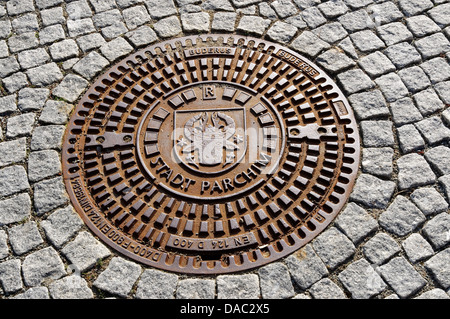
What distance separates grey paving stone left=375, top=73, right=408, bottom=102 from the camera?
11.5 ft

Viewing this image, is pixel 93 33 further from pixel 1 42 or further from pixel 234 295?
pixel 234 295

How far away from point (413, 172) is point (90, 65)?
8.96ft

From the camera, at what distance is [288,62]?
148 inches

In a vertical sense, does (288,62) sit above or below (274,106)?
above

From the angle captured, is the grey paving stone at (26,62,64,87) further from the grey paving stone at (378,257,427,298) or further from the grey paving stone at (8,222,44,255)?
the grey paving stone at (378,257,427,298)

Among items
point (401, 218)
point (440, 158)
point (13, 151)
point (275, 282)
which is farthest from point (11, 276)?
point (440, 158)

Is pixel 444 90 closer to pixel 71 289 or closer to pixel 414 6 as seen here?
pixel 414 6

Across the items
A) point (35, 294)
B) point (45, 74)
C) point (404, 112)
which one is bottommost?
point (35, 294)

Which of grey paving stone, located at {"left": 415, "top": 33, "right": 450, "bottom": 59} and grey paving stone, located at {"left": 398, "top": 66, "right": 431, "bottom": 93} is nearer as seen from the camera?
grey paving stone, located at {"left": 398, "top": 66, "right": 431, "bottom": 93}

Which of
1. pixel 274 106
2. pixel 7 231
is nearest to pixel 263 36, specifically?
pixel 274 106

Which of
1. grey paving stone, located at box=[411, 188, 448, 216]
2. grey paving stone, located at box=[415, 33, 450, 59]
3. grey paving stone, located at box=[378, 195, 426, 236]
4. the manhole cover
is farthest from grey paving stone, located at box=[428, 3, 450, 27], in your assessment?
grey paving stone, located at box=[378, 195, 426, 236]

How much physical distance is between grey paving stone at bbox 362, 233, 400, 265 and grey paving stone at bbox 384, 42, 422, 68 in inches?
61.4

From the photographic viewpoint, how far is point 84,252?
293cm

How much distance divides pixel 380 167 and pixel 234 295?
1354 millimetres
